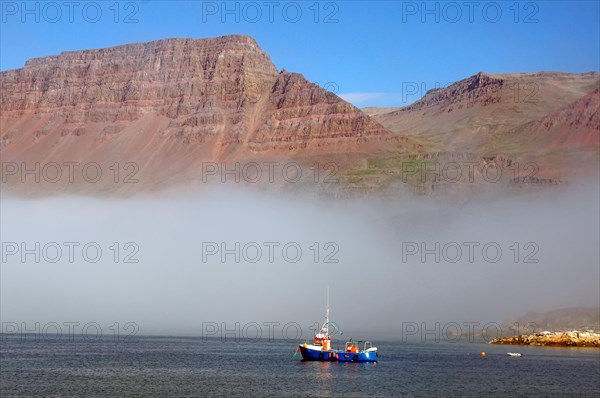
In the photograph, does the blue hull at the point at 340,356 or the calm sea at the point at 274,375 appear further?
the blue hull at the point at 340,356

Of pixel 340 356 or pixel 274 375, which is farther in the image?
pixel 340 356

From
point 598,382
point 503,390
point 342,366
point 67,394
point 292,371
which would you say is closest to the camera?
point 67,394

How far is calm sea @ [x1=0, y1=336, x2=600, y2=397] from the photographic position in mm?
118312

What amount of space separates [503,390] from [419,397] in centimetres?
1620

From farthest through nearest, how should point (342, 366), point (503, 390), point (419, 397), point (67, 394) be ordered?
point (342, 366)
point (503, 390)
point (419, 397)
point (67, 394)

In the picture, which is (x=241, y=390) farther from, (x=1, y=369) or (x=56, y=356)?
(x=56, y=356)

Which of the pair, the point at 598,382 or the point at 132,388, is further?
the point at 598,382

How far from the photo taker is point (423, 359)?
7121 inches

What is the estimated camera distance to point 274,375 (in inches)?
5468

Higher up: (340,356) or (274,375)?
(340,356)

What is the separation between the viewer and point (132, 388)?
386 ft

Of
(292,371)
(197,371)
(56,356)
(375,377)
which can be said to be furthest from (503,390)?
(56,356)

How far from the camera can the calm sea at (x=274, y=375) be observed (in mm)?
118312

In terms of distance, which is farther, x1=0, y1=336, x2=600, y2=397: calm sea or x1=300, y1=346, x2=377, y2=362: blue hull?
x1=300, y1=346, x2=377, y2=362: blue hull
